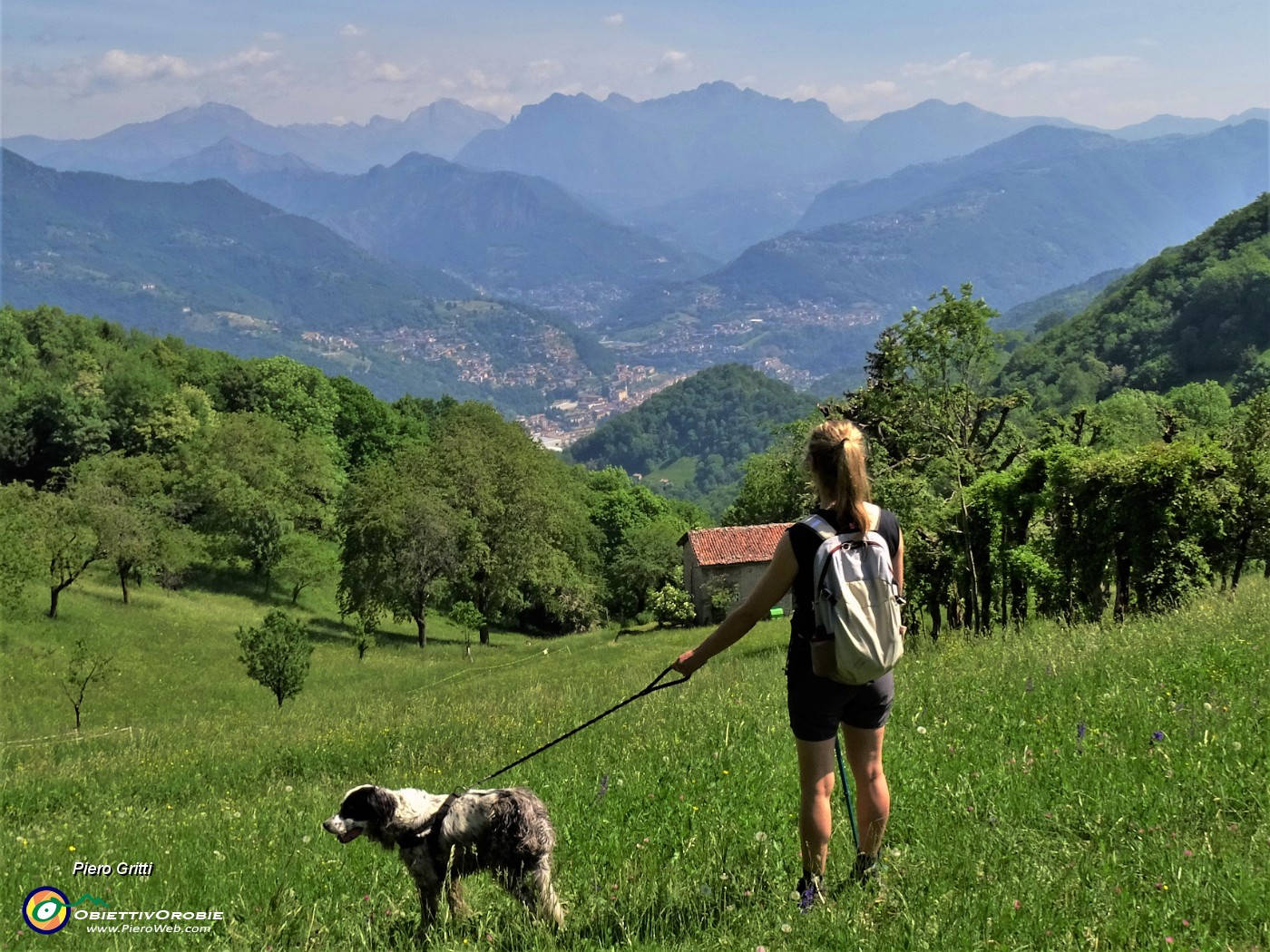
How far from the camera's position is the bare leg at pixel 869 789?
14.2 feet

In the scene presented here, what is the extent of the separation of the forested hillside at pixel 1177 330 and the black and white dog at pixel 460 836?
12791 centimetres

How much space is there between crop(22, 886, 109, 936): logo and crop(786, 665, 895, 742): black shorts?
14.4 feet

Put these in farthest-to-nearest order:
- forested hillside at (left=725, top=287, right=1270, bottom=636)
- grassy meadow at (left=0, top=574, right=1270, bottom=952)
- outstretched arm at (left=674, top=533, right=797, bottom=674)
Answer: forested hillside at (left=725, top=287, right=1270, bottom=636), outstretched arm at (left=674, top=533, right=797, bottom=674), grassy meadow at (left=0, top=574, right=1270, bottom=952)

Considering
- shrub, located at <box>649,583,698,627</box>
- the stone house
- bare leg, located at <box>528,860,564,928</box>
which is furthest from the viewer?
shrub, located at <box>649,583,698,627</box>

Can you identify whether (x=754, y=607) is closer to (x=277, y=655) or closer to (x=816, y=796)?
(x=816, y=796)

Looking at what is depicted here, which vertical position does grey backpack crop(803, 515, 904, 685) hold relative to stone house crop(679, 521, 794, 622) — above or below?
above

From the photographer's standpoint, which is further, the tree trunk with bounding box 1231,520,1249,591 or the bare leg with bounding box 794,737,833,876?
the tree trunk with bounding box 1231,520,1249,591

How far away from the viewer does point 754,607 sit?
14.3ft

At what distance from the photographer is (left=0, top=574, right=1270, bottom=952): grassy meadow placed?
3865 mm

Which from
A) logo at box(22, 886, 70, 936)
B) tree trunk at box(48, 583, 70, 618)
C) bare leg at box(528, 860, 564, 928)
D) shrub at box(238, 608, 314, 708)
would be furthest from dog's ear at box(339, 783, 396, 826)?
tree trunk at box(48, 583, 70, 618)

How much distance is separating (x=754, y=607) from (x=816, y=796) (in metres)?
0.99

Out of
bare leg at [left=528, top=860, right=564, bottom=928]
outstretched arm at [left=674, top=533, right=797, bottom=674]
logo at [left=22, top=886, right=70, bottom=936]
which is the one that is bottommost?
logo at [left=22, top=886, right=70, bottom=936]

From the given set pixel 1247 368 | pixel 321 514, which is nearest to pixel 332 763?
pixel 321 514

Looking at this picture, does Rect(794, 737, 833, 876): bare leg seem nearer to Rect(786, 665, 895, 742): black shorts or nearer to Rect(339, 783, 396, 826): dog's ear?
Rect(786, 665, 895, 742): black shorts
